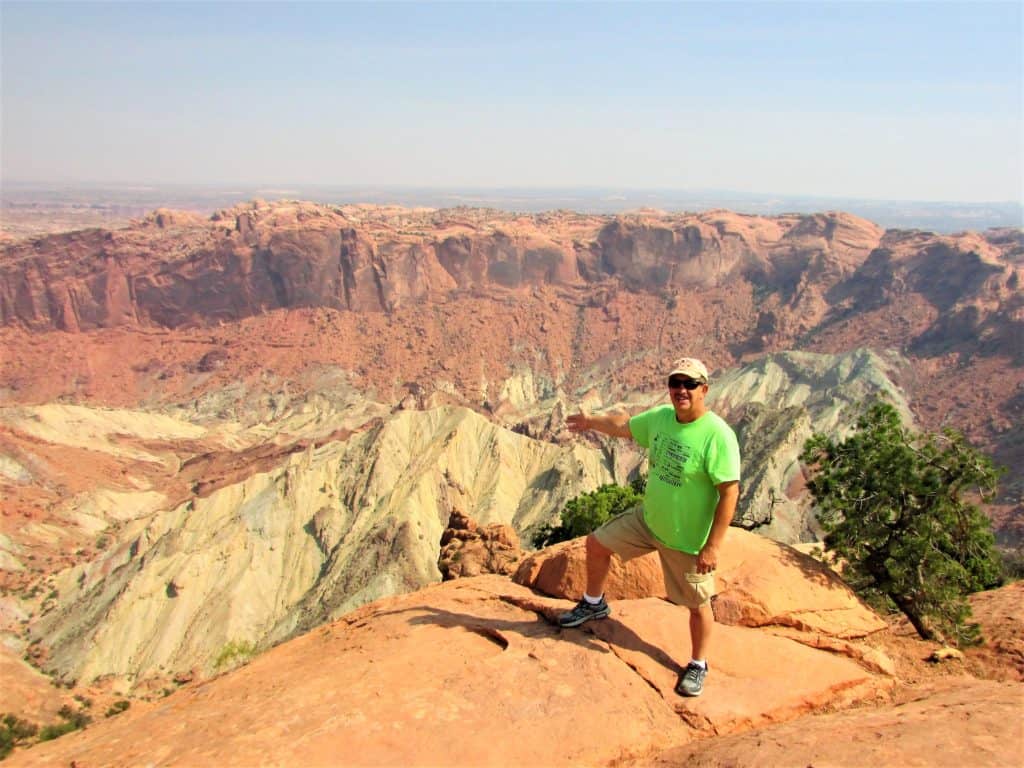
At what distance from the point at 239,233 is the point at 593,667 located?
3423 inches

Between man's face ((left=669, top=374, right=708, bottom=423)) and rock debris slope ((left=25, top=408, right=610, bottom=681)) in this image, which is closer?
man's face ((left=669, top=374, right=708, bottom=423))

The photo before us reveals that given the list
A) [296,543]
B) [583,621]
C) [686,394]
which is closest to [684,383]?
[686,394]

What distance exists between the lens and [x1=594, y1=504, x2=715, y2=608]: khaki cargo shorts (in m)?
5.71

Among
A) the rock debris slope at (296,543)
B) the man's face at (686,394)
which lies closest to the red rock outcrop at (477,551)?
the man's face at (686,394)

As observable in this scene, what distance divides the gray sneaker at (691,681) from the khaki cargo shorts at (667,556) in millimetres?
522

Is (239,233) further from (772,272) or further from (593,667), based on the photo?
(593,667)

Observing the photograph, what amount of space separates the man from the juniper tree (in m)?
3.96

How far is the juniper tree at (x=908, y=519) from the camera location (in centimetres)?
838

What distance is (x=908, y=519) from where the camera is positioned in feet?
29.3

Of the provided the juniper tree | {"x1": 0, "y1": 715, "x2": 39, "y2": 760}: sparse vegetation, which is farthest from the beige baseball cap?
{"x1": 0, "y1": 715, "x2": 39, "y2": 760}: sparse vegetation

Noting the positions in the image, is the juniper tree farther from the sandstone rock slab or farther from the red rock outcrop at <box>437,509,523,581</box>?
the red rock outcrop at <box>437,509,523,581</box>

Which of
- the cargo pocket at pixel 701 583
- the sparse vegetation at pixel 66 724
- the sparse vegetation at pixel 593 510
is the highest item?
the cargo pocket at pixel 701 583

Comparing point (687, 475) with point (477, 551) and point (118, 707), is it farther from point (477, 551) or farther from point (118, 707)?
point (118, 707)

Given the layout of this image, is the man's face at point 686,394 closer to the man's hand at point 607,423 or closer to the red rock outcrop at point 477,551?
the man's hand at point 607,423
